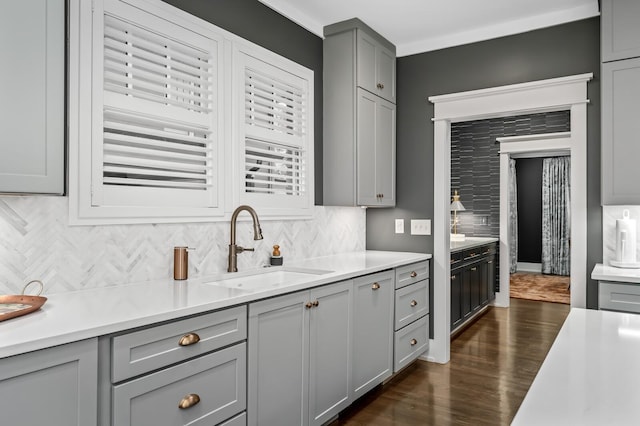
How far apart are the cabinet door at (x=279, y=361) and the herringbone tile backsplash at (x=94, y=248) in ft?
2.07

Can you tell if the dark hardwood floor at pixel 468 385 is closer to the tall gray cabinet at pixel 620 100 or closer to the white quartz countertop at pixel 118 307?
the white quartz countertop at pixel 118 307

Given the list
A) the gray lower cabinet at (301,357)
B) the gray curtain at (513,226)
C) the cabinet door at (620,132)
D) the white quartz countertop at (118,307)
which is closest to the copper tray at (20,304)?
the white quartz countertop at (118,307)

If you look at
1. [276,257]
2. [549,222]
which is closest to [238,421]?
[276,257]

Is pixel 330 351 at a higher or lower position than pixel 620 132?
lower

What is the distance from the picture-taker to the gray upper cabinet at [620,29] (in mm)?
2945

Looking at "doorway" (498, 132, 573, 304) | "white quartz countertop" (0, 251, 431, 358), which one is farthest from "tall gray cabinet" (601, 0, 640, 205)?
"doorway" (498, 132, 573, 304)

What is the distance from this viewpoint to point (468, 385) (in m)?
3.40

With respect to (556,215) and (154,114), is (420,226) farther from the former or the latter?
(556,215)

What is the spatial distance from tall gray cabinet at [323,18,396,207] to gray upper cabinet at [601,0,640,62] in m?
1.61

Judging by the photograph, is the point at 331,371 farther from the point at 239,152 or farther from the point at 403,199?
the point at 403,199

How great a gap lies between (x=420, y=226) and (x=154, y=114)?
2490mm

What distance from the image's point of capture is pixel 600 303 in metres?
2.86

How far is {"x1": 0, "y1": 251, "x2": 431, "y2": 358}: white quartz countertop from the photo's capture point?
135cm

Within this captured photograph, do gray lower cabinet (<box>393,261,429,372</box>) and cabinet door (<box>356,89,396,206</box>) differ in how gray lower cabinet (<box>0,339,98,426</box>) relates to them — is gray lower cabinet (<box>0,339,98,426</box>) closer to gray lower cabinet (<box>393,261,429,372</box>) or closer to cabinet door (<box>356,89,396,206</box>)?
gray lower cabinet (<box>393,261,429,372</box>)
